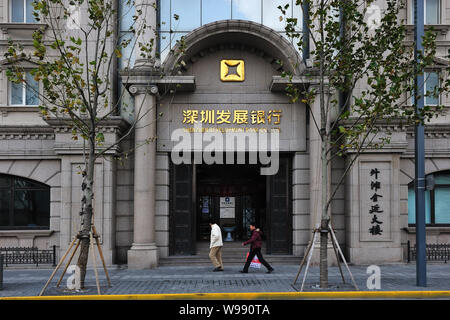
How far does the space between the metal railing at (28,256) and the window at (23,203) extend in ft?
3.06

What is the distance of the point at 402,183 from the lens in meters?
16.3

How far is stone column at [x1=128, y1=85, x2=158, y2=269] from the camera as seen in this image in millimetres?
14969

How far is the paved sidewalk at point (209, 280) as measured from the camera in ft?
36.1

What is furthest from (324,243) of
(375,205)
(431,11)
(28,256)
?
(431,11)

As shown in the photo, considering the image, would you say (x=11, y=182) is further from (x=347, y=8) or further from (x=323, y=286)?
(x=347, y=8)

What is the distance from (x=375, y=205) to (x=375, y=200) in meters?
0.18

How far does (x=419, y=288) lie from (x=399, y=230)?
4.71 m

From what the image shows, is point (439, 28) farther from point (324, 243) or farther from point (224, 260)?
point (224, 260)

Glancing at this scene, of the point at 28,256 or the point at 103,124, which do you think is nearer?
the point at 103,124

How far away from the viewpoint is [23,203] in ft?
52.9

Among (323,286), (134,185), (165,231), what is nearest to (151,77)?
(134,185)

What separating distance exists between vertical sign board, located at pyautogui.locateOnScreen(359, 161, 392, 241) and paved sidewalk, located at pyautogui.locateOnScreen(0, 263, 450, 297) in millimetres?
1238

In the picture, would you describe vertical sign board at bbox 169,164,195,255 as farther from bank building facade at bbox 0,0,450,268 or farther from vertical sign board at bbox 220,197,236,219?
vertical sign board at bbox 220,197,236,219

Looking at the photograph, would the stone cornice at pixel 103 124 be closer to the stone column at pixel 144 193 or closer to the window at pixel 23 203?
the stone column at pixel 144 193
